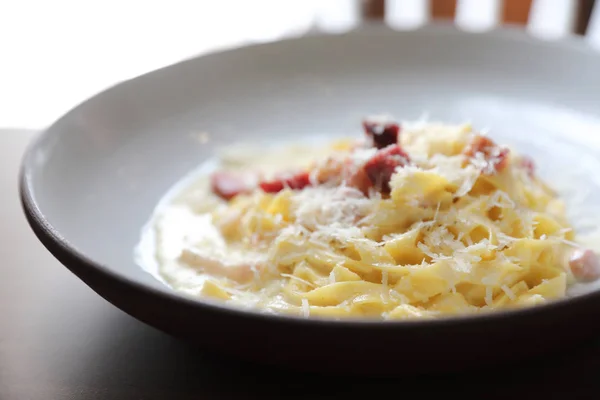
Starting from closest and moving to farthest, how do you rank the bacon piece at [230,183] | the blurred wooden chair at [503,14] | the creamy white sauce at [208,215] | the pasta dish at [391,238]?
1. the pasta dish at [391,238]
2. the creamy white sauce at [208,215]
3. the bacon piece at [230,183]
4. the blurred wooden chair at [503,14]

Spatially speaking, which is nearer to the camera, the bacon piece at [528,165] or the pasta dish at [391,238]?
the pasta dish at [391,238]

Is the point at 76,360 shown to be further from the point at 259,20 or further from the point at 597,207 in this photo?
the point at 259,20

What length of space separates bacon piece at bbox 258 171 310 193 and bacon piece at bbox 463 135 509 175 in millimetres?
472

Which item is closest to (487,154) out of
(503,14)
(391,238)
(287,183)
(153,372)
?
(391,238)

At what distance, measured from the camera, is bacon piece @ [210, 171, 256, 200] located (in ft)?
7.32

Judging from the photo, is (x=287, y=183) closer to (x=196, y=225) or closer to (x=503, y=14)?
(x=196, y=225)

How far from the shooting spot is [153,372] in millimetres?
1407

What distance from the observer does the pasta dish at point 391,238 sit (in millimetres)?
1596

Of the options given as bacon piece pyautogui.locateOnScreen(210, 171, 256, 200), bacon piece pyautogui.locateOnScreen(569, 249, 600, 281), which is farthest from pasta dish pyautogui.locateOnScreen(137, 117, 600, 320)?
bacon piece pyautogui.locateOnScreen(210, 171, 256, 200)

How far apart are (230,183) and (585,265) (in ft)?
3.53

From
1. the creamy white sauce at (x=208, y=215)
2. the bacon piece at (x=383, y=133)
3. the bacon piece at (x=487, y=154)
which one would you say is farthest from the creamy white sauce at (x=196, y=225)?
the bacon piece at (x=487, y=154)

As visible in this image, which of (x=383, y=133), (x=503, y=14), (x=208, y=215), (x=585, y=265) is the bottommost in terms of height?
(x=503, y=14)

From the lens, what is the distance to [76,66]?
5125 mm

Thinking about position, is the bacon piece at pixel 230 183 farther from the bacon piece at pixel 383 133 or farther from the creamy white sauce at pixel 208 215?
the bacon piece at pixel 383 133
